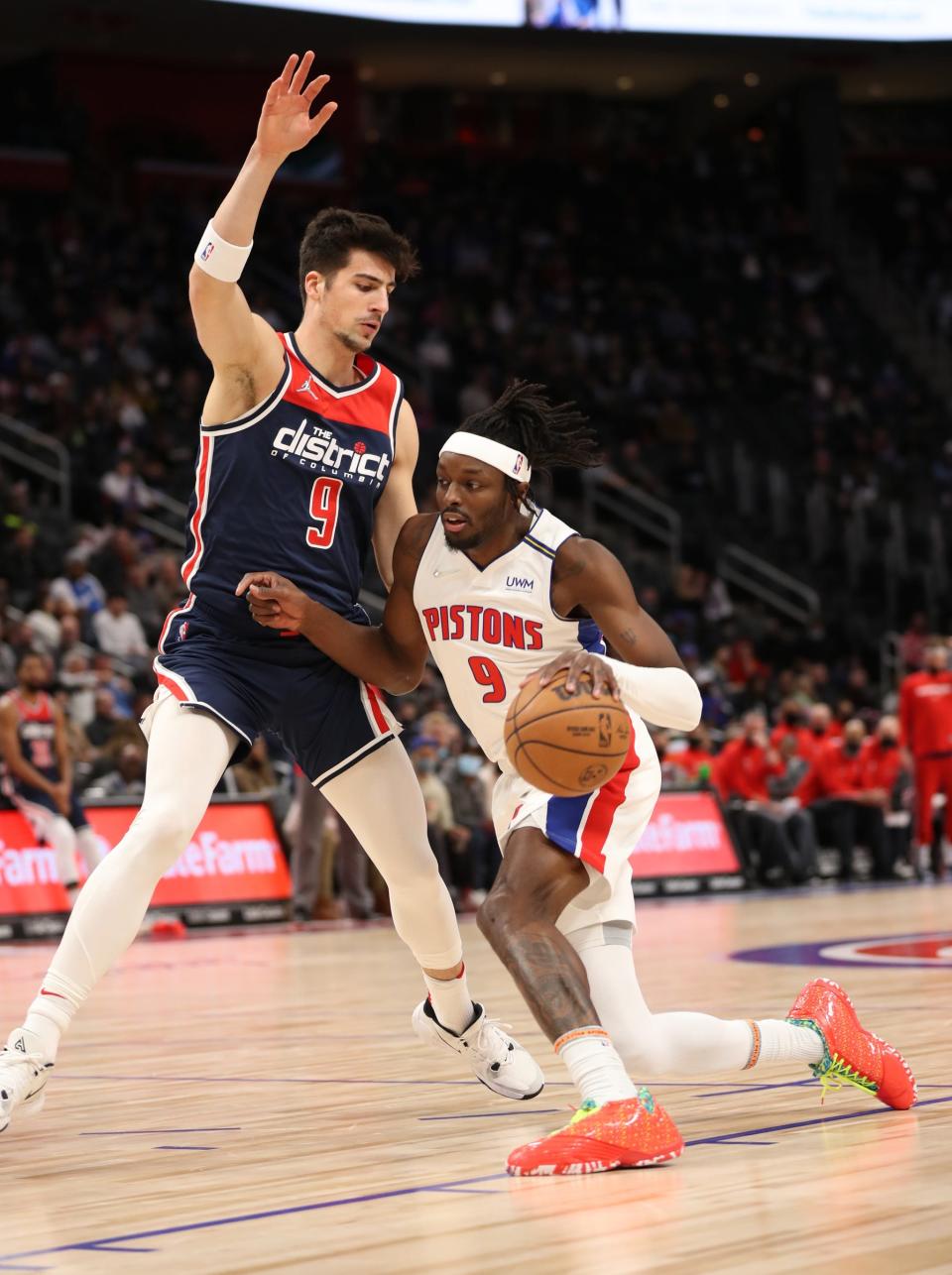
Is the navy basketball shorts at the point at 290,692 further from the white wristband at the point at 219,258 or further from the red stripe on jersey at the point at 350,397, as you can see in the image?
the white wristband at the point at 219,258

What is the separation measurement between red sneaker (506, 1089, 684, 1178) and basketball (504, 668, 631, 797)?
66cm

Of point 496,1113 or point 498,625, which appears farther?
point 496,1113

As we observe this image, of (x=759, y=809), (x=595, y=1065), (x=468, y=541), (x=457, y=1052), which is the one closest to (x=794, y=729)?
(x=759, y=809)

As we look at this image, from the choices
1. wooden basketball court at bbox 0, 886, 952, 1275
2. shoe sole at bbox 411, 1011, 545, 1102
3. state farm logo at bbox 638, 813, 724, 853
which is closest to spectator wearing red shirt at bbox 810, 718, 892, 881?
state farm logo at bbox 638, 813, 724, 853

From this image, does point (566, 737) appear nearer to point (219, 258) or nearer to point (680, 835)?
point (219, 258)

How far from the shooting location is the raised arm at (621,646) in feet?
13.1

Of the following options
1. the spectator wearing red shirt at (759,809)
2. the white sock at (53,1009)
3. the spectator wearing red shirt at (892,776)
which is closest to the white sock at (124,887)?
the white sock at (53,1009)

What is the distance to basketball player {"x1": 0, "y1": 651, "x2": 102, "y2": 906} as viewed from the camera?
1221 centimetres

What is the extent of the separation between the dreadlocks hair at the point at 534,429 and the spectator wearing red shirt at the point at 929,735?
12623 millimetres

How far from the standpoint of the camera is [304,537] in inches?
197

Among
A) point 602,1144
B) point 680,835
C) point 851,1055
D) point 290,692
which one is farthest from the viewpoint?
point 680,835

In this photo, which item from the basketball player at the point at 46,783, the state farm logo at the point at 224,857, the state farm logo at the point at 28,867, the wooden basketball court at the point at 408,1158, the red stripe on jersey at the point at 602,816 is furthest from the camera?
the state farm logo at the point at 224,857

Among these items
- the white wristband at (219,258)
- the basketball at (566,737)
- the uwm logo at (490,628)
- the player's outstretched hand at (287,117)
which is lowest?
the basketball at (566,737)

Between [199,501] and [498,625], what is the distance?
1005 millimetres
